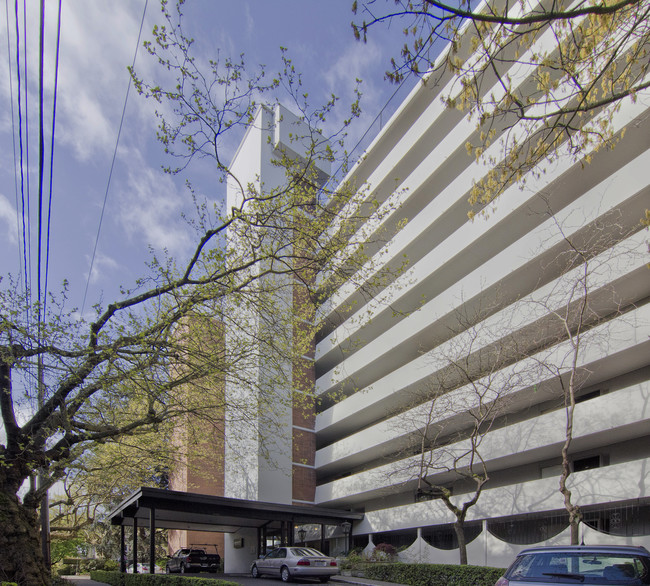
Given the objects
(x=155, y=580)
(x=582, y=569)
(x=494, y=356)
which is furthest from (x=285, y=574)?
(x=582, y=569)

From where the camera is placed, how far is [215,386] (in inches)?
567

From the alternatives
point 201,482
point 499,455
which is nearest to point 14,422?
point 499,455

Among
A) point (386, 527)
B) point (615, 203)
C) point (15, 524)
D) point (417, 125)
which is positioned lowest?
point (386, 527)

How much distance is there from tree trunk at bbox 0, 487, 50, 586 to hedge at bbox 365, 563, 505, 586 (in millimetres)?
10359

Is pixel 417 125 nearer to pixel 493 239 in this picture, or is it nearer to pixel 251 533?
pixel 493 239

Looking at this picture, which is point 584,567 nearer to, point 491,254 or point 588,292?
point 588,292

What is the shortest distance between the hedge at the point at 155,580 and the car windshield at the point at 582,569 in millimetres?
7206

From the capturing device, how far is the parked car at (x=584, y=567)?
5.70 meters

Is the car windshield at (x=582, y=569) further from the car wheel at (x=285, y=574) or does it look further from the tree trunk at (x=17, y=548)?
the car wheel at (x=285, y=574)

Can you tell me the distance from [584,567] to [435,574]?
450 inches

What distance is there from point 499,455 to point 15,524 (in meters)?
15.6

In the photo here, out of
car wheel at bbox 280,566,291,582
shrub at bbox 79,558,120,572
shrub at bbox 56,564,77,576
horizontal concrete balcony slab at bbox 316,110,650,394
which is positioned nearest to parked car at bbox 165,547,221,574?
shrub at bbox 79,558,120,572

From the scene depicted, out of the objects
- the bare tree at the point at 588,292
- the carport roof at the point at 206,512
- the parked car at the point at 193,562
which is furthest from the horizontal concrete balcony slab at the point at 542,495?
the parked car at the point at 193,562

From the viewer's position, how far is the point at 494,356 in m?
20.6
